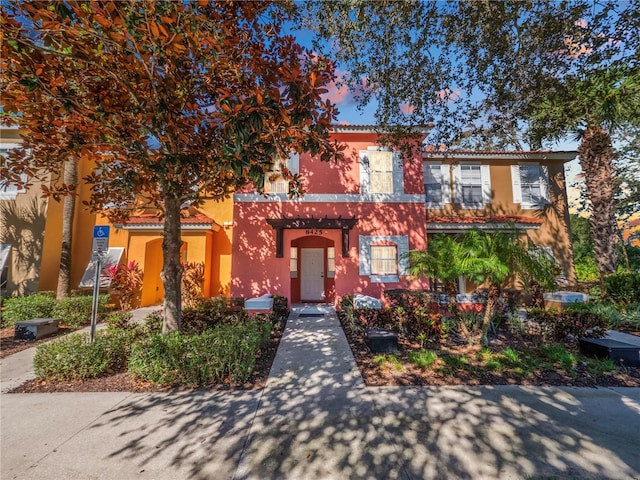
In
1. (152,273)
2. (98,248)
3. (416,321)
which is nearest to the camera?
(98,248)

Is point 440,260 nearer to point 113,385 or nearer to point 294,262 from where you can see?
point 113,385

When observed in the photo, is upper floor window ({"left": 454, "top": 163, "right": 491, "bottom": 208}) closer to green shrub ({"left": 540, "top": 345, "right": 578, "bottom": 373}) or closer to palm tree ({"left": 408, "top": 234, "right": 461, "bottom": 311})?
palm tree ({"left": 408, "top": 234, "right": 461, "bottom": 311})

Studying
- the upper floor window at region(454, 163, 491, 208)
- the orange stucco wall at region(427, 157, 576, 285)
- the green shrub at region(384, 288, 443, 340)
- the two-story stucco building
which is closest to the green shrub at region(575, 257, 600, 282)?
the orange stucco wall at region(427, 157, 576, 285)

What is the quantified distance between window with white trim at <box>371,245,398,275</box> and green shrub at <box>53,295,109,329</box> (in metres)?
10.3

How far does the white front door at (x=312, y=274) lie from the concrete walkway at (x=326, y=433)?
7.62 metres

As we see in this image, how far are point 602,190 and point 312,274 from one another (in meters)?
12.3

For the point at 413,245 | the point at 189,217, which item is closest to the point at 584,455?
the point at 413,245

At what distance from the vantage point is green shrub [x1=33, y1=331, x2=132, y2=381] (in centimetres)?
455

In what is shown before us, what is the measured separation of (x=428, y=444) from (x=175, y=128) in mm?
5843

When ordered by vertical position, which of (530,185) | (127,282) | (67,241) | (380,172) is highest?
(380,172)

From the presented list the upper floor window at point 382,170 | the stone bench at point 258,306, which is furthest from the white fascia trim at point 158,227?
the upper floor window at point 382,170

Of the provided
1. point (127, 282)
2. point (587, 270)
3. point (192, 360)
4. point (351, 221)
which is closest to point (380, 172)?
point (351, 221)

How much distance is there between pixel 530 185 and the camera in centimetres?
1192

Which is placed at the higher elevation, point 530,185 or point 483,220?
point 530,185
